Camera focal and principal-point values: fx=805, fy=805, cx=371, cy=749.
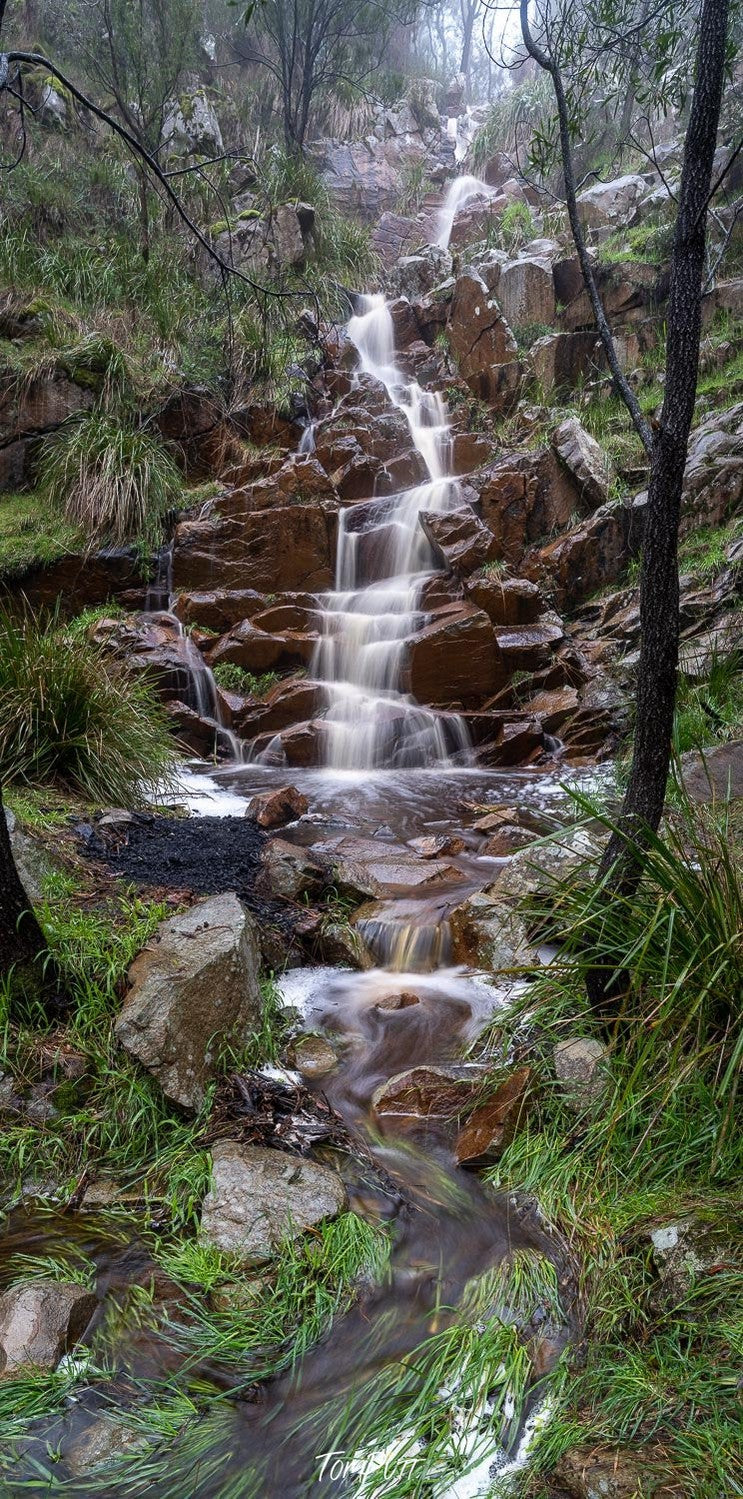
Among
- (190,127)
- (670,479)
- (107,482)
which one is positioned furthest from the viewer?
(190,127)

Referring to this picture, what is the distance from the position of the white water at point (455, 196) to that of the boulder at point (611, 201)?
489 centimetres

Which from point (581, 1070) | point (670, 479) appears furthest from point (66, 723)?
point (670, 479)

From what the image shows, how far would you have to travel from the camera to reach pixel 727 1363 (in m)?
A: 1.75

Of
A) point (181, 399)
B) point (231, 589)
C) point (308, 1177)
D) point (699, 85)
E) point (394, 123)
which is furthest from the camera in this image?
point (394, 123)

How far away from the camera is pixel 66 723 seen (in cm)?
518

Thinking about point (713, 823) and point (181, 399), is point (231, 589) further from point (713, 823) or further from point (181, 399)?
point (713, 823)

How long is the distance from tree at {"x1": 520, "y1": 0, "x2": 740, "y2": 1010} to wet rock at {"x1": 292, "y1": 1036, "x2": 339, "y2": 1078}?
3.90ft

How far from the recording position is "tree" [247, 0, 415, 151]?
16.2 m

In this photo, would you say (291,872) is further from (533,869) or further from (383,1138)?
(383,1138)

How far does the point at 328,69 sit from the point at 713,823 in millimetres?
23376

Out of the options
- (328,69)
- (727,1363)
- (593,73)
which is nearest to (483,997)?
(727,1363)

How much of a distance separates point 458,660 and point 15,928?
259 inches

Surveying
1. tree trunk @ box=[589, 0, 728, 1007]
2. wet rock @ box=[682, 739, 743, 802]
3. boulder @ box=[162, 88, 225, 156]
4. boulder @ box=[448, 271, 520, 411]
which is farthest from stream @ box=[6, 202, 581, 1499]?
boulder @ box=[162, 88, 225, 156]

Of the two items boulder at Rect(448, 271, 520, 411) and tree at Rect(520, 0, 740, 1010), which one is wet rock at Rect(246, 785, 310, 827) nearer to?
tree at Rect(520, 0, 740, 1010)
